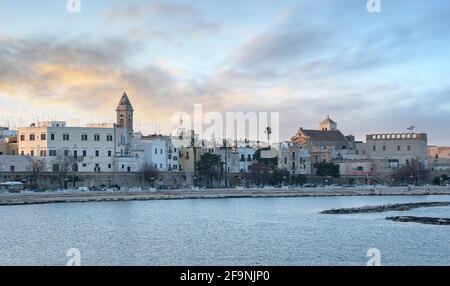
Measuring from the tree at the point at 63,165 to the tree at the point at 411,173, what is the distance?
44.3 metres

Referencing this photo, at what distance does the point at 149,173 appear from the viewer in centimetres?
7300

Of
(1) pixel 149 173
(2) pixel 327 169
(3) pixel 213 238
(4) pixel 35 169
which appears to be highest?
(2) pixel 327 169

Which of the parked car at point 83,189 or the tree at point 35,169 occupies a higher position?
the tree at point 35,169

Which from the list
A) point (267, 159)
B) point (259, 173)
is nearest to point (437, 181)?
point (267, 159)

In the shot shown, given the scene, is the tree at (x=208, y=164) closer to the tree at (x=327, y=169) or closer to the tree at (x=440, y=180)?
the tree at (x=327, y=169)

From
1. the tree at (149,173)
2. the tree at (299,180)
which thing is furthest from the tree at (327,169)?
the tree at (149,173)

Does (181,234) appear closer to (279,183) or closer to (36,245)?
(36,245)

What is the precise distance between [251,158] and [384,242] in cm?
5863

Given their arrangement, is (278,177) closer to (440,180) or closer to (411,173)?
(411,173)

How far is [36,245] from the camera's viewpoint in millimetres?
28188

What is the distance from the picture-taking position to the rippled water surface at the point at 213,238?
78.3 ft

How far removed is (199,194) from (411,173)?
3585 cm

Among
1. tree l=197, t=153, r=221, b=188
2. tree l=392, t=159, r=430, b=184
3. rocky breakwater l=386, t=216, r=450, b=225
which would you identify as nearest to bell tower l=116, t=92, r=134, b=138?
tree l=197, t=153, r=221, b=188
